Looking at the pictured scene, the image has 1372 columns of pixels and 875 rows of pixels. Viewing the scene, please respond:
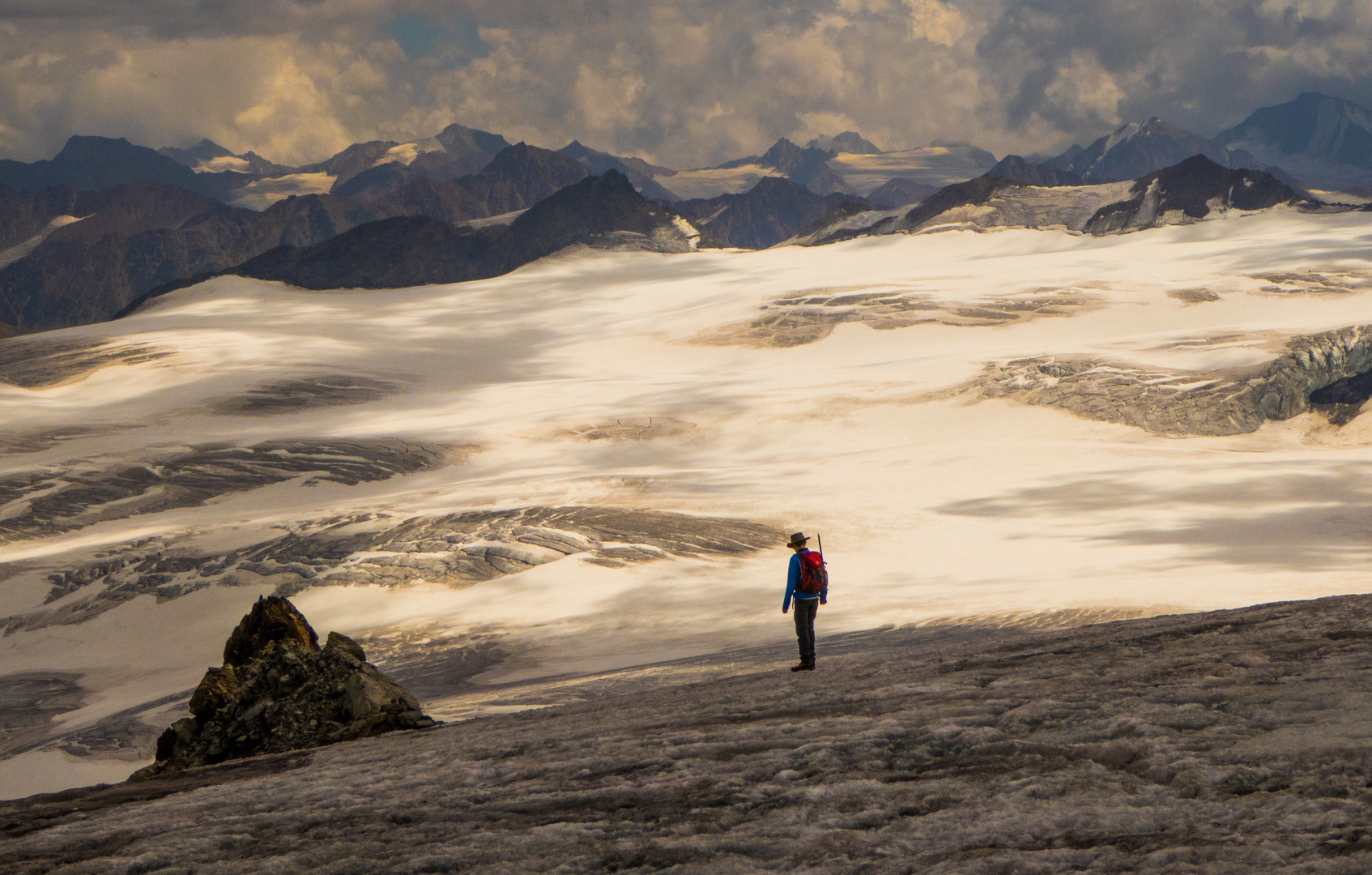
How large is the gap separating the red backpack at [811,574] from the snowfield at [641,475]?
10.0 m

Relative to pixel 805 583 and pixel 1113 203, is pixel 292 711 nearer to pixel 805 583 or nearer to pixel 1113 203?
pixel 805 583


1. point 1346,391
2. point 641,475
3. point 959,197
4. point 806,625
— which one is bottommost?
point 806,625

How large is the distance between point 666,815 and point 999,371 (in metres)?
72.8

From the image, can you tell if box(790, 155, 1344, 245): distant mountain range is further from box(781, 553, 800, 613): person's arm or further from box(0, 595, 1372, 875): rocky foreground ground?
box(0, 595, 1372, 875): rocky foreground ground

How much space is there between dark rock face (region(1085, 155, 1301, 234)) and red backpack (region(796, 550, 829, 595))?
15364cm

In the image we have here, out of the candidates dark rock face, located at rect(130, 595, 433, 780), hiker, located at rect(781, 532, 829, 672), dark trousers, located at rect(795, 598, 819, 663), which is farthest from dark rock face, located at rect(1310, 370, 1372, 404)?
dark rock face, located at rect(130, 595, 433, 780)

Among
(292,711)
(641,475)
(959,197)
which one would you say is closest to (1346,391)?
(641,475)

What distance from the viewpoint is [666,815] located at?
8281 mm

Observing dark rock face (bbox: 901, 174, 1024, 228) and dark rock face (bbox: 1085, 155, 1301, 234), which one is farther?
dark rock face (bbox: 901, 174, 1024, 228)

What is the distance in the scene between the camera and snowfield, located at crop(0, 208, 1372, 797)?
33781 mm

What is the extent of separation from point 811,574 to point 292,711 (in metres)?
7.99

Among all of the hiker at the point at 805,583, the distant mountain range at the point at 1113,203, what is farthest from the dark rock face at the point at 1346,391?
the distant mountain range at the point at 1113,203

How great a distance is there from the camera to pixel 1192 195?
6142 inches

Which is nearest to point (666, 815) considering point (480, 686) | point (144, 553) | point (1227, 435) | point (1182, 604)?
point (480, 686)
